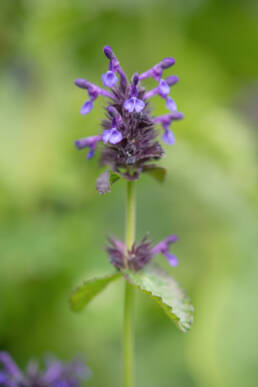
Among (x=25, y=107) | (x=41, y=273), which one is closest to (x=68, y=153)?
(x=25, y=107)

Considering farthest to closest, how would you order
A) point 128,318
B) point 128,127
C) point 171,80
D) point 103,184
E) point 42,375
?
point 42,375, point 171,80, point 128,318, point 128,127, point 103,184

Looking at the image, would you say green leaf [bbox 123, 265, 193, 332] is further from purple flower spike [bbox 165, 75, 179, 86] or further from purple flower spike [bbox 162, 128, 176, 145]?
purple flower spike [bbox 165, 75, 179, 86]

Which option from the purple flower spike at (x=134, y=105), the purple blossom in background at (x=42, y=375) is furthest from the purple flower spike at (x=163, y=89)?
the purple blossom in background at (x=42, y=375)

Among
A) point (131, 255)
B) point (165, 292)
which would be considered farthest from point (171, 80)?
point (165, 292)

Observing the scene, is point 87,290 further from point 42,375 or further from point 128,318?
point 42,375

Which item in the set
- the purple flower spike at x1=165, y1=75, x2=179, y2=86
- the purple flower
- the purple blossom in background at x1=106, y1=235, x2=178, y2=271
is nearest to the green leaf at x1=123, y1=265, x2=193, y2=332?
the purple blossom in background at x1=106, y1=235, x2=178, y2=271

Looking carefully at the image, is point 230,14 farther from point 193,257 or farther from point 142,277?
point 142,277
